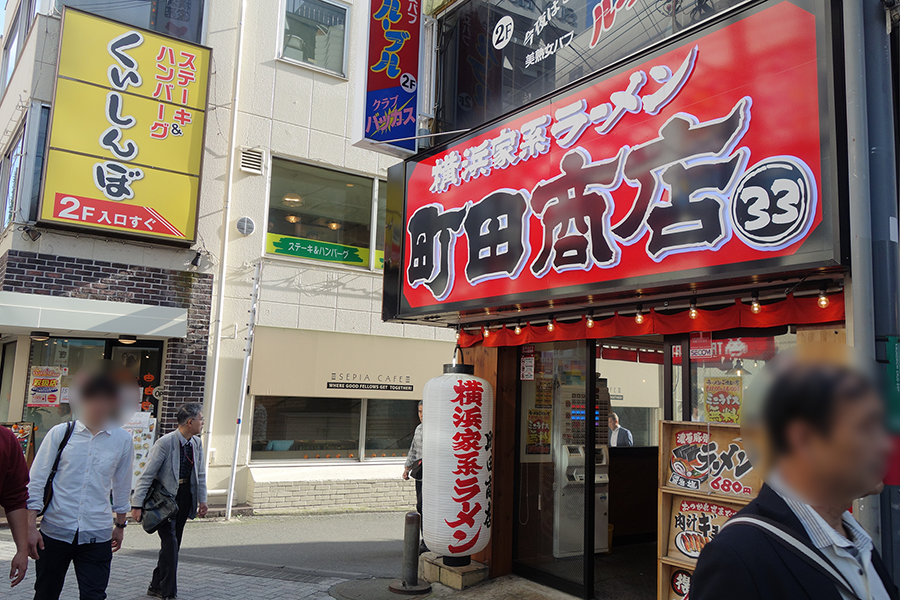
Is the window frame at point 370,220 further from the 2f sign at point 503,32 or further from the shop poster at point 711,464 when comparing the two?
the shop poster at point 711,464

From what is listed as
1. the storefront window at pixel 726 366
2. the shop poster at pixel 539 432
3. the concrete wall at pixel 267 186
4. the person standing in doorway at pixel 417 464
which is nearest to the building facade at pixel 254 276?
the concrete wall at pixel 267 186

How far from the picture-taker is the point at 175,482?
6.55 m

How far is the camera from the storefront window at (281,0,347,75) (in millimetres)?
13297

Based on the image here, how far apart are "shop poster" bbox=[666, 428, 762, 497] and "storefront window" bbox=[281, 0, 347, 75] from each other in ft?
36.7

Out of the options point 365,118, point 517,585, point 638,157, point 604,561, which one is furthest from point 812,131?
point 604,561

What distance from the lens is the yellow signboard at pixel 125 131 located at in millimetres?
10477

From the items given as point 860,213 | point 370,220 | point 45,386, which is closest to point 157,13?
point 370,220

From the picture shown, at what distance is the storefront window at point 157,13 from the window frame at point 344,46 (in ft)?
4.91

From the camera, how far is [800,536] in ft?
5.42

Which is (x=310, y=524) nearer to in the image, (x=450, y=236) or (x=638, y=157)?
(x=450, y=236)

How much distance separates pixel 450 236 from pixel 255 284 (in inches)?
243

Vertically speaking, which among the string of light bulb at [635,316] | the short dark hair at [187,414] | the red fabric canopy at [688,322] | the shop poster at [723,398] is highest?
the string of light bulb at [635,316]

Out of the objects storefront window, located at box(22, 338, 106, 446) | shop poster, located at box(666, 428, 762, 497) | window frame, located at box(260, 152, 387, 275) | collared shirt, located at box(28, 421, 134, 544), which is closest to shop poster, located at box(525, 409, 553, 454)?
shop poster, located at box(666, 428, 762, 497)

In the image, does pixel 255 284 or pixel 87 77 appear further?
pixel 255 284
